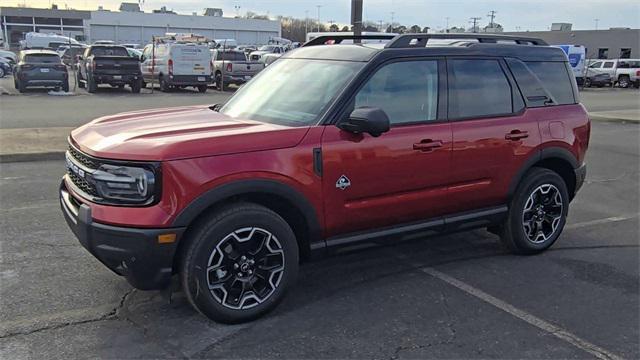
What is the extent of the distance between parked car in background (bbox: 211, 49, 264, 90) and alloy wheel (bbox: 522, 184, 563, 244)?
20444 mm

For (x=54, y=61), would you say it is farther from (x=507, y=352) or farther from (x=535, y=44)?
(x=507, y=352)

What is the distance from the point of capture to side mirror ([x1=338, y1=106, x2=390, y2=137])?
152 inches

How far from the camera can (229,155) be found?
3594 millimetres

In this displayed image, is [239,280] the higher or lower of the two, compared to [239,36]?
lower

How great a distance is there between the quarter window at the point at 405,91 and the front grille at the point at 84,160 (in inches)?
70.5

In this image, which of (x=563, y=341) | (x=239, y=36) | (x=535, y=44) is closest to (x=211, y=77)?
(x=535, y=44)

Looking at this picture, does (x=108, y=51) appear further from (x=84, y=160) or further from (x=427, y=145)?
(x=427, y=145)

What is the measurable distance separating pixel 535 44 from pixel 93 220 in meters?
4.23

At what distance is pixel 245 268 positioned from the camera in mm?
3777

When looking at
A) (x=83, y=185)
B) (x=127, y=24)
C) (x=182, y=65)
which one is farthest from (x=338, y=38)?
(x=127, y=24)

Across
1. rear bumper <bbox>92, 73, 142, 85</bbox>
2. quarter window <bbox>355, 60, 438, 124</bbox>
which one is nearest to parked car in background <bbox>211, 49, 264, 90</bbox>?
rear bumper <bbox>92, 73, 142, 85</bbox>

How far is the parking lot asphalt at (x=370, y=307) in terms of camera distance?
351cm

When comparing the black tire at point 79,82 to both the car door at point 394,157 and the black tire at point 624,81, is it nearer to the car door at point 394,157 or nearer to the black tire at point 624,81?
the car door at point 394,157

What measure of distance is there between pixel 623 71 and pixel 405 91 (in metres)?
40.2
